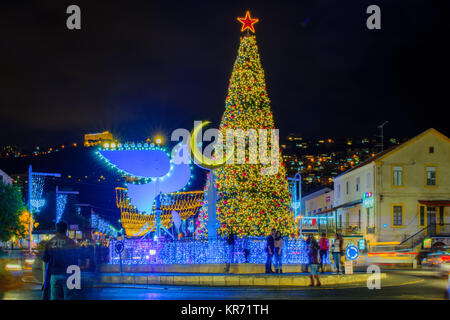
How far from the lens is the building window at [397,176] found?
46219 mm

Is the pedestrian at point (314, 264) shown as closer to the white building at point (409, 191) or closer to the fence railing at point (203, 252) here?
the fence railing at point (203, 252)

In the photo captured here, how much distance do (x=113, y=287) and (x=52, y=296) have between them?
28.7 feet

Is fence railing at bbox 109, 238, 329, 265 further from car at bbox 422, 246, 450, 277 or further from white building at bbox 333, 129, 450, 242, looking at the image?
white building at bbox 333, 129, 450, 242

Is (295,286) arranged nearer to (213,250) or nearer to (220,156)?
(213,250)

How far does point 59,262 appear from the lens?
11.0m

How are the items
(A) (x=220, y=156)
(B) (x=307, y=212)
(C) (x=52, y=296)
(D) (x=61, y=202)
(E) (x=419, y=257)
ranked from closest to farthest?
(C) (x=52, y=296) < (A) (x=220, y=156) < (E) (x=419, y=257) < (D) (x=61, y=202) < (B) (x=307, y=212)

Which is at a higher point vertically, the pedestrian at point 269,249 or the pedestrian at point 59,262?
the pedestrian at point 59,262

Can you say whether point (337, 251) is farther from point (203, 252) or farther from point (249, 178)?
point (249, 178)

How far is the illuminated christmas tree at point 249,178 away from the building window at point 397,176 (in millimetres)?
18704

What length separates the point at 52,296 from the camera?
36.0ft

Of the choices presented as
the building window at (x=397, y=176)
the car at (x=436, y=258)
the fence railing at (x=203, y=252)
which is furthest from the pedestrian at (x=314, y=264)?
the building window at (x=397, y=176)

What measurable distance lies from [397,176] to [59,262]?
1538 inches

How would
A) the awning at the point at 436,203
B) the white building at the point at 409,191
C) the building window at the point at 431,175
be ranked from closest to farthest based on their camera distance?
1. the awning at the point at 436,203
2. the white building at the point at 409,191
3. the building window at the point at 431,175
